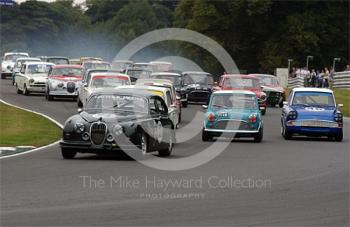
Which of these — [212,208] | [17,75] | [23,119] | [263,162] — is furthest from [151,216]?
[17,75]

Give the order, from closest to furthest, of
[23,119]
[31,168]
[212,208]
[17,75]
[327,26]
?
[212,208] → [31,168] → [23,119] → [17,75] → [327,26]

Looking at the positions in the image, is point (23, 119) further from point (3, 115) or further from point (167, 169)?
point (167, 169)

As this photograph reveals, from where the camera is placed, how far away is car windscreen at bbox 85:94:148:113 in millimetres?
19781

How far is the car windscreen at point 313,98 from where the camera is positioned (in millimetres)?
28016

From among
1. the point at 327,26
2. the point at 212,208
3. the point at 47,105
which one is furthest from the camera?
the point at 327,26

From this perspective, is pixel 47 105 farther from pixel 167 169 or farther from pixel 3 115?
pixel 167 169

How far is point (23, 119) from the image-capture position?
1182 inches

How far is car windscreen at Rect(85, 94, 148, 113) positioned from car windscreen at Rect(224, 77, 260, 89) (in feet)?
62.2

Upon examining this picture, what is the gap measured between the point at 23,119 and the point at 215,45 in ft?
213

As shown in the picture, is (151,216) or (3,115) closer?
(151,216)

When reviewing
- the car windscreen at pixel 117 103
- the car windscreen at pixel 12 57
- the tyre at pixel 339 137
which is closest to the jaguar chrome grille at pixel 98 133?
the car windscreen at pixel 117 103

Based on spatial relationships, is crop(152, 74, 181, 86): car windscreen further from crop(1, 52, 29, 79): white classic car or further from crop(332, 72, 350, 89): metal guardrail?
crop(1, 52, 29, 79): white classic car

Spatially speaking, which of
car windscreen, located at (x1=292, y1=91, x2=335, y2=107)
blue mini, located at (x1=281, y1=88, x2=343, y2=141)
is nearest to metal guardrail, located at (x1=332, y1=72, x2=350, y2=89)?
car windscreen, located at (x1=292, y1=91, x2=335, y2=107)

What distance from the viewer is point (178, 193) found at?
13.8 metres
